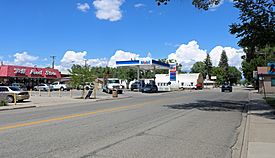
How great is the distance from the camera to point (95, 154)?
7.27 meters

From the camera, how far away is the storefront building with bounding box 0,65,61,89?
188ft

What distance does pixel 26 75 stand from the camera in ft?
200

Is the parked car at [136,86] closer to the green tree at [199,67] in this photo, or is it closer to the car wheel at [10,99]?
the car wheel at [10,99]

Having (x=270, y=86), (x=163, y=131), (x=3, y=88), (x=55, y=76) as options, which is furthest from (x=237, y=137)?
(x=55, y=76)

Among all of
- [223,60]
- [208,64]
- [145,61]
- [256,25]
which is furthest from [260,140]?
[223,60]

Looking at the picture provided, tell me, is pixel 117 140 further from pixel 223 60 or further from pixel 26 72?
pixel 223 60

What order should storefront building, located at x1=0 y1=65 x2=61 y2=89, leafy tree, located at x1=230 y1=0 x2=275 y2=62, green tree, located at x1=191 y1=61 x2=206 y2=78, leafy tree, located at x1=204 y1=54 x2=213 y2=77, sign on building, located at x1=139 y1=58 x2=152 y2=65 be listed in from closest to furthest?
leafy tree, located at x1=230 y1=0 x2=275 y2=62 → sign on building, located at x1=139 y1=58 x2=152 y2=65 → storefront building, located at x1=0 y1=65 x2=61 y2=89 → green tree, located at x1=191 y1=61 x2=206 y2=78 → leafy tree, located at x1=204 y1=54 x2=213 y2=77

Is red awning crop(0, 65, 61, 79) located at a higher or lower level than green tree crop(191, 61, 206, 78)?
lower

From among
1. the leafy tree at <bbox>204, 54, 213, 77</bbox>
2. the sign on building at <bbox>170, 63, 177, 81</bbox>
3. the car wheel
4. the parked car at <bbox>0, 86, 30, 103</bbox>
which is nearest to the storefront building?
the sign on building at <bbox>170, 63, 177, 81</bbox>

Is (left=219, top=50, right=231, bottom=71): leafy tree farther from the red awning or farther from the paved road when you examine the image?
the paved road

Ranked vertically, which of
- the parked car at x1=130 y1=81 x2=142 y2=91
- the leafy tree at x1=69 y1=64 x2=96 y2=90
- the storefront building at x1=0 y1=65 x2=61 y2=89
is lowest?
the parked car at x1=130 y1=81 x2=142 y2=91

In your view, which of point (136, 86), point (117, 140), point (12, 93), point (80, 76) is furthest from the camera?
point (136, 86)

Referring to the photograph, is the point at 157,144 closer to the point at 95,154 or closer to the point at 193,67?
the point at 95,154

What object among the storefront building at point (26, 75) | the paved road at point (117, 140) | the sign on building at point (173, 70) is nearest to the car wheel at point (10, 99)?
the paved road at point (117, 140)
